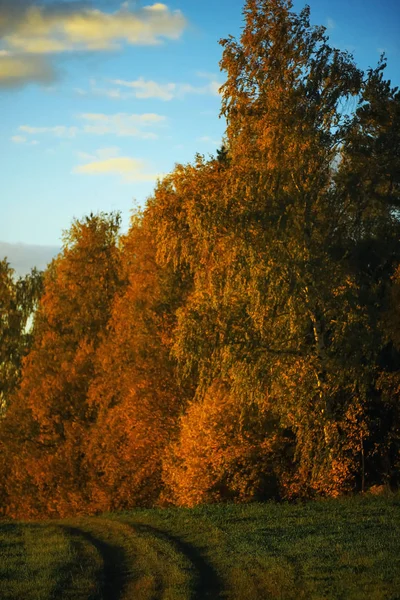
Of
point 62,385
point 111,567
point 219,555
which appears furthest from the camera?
point 62,385

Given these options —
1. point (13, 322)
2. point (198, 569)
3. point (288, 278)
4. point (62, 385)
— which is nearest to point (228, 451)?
point (288, 278)

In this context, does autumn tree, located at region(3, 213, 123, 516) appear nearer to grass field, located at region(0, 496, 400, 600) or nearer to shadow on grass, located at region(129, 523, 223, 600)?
grass field, located at region(0, 496, 400, 600)

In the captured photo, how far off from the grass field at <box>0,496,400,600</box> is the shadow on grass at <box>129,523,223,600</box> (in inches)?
0.7

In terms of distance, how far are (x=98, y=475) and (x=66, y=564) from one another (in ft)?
72.8

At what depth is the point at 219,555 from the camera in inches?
613

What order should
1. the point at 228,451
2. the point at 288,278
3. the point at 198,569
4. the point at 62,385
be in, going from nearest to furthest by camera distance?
the point at 198,569 < the point at 288,278 < the point at 228,451 < the point at 62,385

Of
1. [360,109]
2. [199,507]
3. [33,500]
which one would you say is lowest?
[33,500]

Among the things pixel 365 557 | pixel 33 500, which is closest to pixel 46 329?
pixel 33 500

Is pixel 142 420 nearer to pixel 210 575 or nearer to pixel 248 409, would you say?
pixel 248 409

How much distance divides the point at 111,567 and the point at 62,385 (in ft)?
80.1

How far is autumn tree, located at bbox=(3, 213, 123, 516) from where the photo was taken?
37.8 metres

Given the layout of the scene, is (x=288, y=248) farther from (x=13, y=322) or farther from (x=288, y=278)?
(x=13, y=322)

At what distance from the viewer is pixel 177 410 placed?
32.9 meters

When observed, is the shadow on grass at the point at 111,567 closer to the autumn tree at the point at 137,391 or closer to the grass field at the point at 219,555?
the grass field at the point at 219,555
